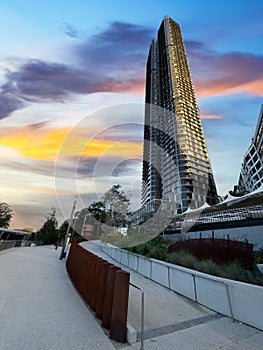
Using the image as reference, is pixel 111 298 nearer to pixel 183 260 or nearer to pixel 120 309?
pixel 120 309

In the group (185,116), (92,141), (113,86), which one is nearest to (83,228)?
(92,141)

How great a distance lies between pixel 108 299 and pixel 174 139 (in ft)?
205

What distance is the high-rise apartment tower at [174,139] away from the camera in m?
58.2

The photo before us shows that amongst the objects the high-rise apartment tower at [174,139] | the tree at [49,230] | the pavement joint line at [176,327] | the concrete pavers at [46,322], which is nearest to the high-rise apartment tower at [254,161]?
the high-rise apartment tower at [174,139]

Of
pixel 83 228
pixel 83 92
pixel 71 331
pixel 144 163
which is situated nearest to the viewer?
pixel 71 331

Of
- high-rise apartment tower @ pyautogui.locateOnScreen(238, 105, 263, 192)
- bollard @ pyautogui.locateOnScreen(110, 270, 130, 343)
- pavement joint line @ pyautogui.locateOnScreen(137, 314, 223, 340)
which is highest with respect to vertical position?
high-rise apartment tower @ pyautogui.locateOnScreen(238, 105, 263, 192)

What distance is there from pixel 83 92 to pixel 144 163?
6286cm

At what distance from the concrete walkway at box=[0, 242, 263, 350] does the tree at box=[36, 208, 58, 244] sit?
45324mm

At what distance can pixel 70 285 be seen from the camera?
5.98m

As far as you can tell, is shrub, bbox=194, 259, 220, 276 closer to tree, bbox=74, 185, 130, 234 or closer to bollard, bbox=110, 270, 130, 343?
bollard, bbox=110, 270, 130, 343

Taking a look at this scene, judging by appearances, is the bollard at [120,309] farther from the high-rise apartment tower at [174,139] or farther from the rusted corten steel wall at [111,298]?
the high-rise apartment tower at [174,139]

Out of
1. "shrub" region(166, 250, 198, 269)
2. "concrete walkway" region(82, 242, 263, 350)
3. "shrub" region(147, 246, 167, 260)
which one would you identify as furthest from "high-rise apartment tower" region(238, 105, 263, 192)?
"concrete walkway" region(82, 242, 263, 350)

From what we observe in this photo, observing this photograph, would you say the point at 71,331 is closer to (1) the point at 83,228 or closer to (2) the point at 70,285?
(2) the point at 70,285

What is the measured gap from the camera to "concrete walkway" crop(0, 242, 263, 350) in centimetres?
256
